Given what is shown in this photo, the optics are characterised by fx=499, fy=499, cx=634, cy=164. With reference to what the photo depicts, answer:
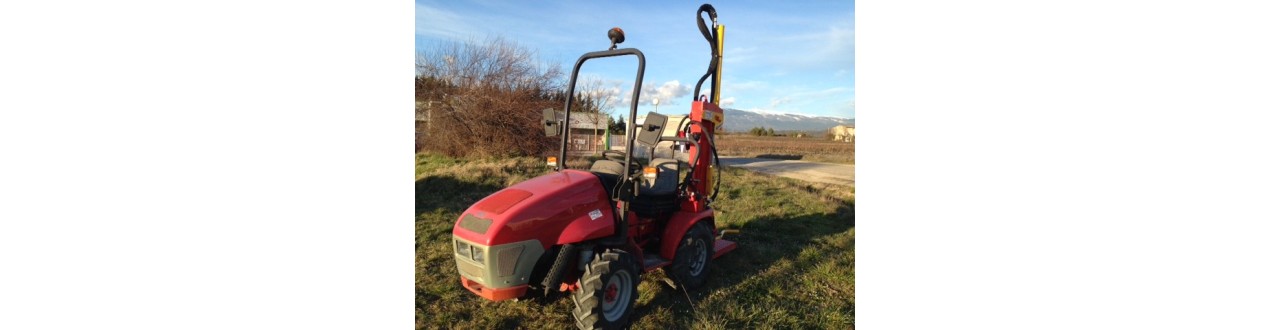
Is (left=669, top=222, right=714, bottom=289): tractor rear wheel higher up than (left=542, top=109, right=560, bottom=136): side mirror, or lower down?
lower down

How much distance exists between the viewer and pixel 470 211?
263 cm

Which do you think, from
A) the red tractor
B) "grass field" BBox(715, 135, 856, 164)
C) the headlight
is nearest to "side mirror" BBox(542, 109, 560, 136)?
the red tractor

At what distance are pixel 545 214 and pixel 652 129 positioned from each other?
73 cm

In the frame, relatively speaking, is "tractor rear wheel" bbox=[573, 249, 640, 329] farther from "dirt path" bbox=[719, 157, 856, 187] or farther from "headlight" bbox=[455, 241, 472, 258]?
"dirt path" bbox=[719, 157, 856, 187]

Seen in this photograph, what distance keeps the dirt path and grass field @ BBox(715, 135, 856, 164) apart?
83 centimetres

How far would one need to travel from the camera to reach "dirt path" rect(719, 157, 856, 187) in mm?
10203

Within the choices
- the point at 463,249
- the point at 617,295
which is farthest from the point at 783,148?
the point at 463,249

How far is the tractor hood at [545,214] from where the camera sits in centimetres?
244

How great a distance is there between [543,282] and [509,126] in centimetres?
478

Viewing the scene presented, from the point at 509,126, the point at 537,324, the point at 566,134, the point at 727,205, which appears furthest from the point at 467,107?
the point at 537,324

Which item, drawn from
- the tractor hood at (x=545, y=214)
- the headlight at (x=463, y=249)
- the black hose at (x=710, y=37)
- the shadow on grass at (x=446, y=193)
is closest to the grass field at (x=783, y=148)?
the shadow on grass at (x=446, y=193)

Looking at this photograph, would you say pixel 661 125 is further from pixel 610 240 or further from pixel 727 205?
pixel 727 205

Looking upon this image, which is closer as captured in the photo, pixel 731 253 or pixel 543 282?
pixel 543 282

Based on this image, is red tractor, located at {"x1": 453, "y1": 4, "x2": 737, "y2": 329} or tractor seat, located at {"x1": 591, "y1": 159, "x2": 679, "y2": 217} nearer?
red tractor, located at {"x1": 453, "y1": 4, "x2": 737, "y2": 329}
